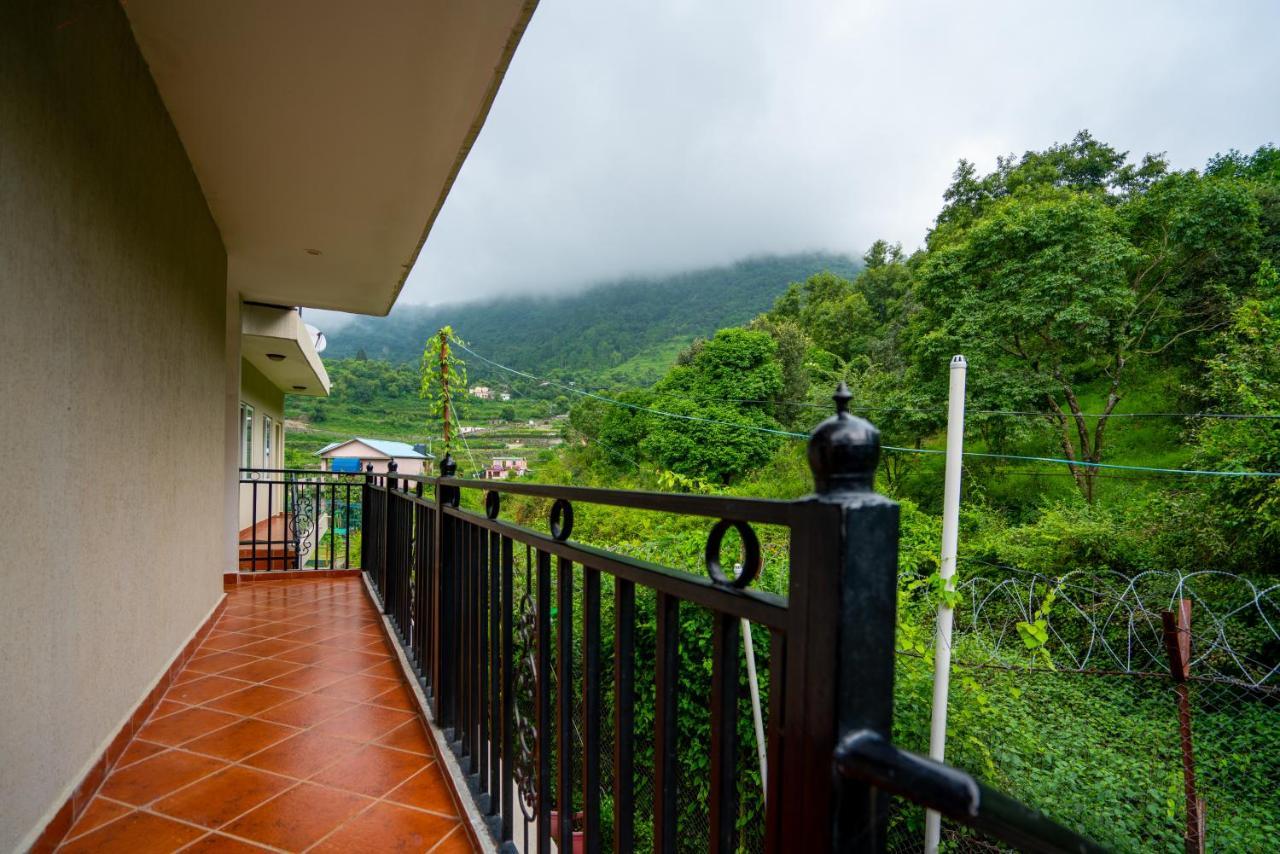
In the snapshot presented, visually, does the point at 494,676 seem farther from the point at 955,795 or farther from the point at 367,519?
the point at 367,519

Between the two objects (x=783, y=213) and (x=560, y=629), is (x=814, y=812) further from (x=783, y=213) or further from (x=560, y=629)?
(x=783, y=213)

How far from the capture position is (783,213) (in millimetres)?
90875

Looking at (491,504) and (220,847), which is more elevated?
(491,504)

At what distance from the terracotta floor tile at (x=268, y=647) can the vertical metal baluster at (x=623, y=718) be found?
2998mm

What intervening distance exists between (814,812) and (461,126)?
295 centimetres

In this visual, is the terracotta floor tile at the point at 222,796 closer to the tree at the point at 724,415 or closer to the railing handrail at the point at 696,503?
the railing handrail at the point at 696,503

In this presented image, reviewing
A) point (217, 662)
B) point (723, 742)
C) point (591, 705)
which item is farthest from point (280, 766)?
point (723, 742)

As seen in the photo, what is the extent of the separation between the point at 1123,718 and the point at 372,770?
781 cm

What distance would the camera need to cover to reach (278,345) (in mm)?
6965

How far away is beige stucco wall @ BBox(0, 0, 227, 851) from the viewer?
4.71ft

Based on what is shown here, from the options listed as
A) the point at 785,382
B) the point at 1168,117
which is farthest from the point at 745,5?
the point at 785,382

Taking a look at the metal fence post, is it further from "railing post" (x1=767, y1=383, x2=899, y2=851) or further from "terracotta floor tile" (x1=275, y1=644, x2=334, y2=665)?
"railing post" (x1=767, y1=383, x2=899, y2=851)

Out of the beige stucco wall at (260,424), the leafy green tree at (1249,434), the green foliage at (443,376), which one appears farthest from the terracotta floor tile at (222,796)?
the leafy green tree at (1249,434)

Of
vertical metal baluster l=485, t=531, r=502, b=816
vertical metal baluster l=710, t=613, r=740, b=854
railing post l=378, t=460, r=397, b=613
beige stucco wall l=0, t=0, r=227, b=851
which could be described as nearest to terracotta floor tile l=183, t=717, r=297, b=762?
beige stucco wall l=0, t=0, r=227, b=851
